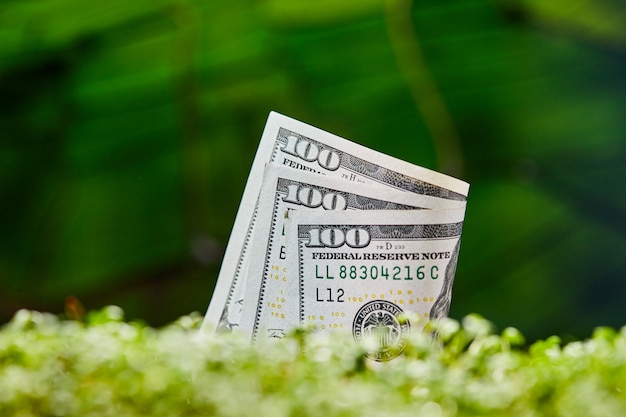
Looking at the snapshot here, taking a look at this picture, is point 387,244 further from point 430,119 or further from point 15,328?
point 430,119

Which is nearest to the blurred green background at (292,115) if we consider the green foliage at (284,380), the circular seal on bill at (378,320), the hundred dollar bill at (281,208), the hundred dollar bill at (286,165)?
the hundred dollar bill at (286,165)

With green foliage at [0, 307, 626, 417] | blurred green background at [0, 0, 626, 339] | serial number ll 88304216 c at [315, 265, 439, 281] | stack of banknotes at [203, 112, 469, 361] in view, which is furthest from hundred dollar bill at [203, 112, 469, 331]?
blurred green background at [0, 0, 626, 339]

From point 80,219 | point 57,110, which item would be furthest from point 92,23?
point 80,219

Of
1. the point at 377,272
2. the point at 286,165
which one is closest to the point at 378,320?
the point at 377,272

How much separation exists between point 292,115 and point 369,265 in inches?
53.6

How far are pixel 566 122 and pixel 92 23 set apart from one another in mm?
Answer: 1663

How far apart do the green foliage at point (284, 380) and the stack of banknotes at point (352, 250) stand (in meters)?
0.40

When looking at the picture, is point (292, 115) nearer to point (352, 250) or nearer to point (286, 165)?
point (286, 165)

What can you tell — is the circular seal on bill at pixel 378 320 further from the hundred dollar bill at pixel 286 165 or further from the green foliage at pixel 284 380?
the green foliage at pixel 284 380

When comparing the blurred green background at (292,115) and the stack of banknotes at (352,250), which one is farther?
the blurred green background at (292,115)

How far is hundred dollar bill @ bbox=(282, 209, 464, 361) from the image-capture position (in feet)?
Result: 3.11

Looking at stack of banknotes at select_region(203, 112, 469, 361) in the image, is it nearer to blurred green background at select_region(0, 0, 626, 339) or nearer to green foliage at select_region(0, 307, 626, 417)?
green foliage at select_region(0, 307, 626, 417)

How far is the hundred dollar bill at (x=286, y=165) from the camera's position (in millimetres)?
1136

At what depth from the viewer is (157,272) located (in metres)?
2.33
